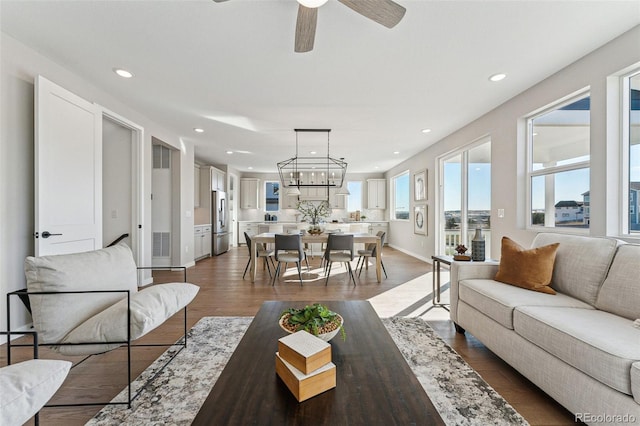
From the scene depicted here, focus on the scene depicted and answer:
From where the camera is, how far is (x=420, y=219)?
6.06m

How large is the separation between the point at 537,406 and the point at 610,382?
48 centimetres

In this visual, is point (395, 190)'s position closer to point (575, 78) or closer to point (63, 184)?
point (575, 78)

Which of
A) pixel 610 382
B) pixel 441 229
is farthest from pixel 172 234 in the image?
pixel 610 382

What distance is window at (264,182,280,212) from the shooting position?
9.41 meters

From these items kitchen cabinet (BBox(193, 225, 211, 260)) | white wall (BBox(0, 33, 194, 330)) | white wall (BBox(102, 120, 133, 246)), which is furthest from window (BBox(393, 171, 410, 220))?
white wall (BBox(0, 33, 194, 330))

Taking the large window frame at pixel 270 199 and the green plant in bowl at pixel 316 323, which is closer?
the green plant in bowl at pixel 316 323

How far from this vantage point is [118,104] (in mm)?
3383

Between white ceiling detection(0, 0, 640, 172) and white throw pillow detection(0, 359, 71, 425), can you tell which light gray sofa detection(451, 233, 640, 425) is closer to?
white ceiling detection(0, 0, 640, 172)

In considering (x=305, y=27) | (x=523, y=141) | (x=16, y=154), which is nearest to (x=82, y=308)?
(x=16, y=154)

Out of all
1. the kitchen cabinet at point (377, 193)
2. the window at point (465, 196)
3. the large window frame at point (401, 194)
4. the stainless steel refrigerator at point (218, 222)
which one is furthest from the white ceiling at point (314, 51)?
the kitchen cabinet at point (377, 193)

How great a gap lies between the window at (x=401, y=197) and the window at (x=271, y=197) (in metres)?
4.02

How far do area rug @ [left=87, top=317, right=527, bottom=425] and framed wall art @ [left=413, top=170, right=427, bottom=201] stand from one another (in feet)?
12.9

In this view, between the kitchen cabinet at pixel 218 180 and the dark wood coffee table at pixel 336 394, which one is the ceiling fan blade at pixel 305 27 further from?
the kitchen cabinet at pixel 218 180

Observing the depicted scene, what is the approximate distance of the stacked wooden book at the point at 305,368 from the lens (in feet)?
3.23
